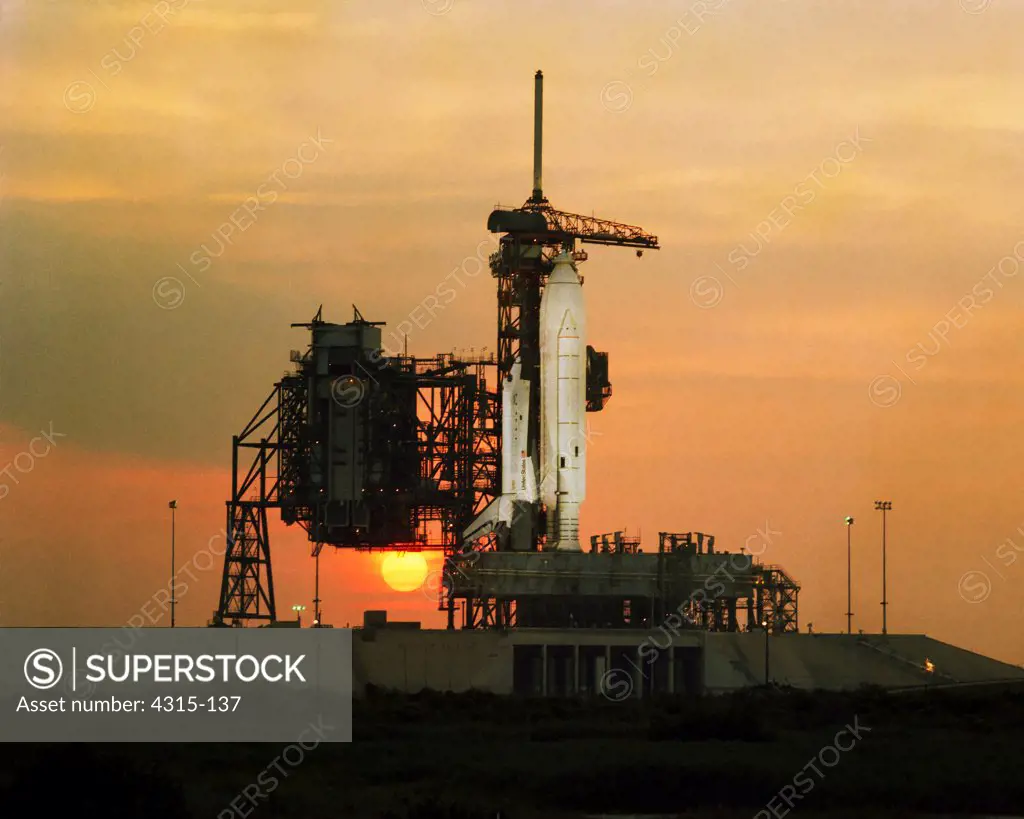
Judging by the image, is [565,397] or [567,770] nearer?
[567,770]

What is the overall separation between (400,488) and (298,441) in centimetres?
642

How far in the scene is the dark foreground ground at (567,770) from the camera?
Result: 62125mm

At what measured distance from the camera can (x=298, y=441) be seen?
133625mm

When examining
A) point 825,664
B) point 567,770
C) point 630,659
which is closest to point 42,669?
point 567,770

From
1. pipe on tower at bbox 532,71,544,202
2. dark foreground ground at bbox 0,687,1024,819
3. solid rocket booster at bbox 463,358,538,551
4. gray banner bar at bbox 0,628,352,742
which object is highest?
pipe on tower at bbox 532,71,544,202

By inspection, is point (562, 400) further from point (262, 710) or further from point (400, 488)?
point (262, 710)

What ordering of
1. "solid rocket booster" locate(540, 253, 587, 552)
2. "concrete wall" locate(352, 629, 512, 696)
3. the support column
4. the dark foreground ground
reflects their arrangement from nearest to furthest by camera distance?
the dark foreground ground < "concrete wall" locate(352, 629, 512, 696) < the support column < "solid rocket booster" locate(540, 253, 587, 552)

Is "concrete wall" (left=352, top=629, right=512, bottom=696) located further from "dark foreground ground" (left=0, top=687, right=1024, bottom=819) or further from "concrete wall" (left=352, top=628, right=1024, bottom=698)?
"dark foreground ground" (left=0, top=687, right=1024, bottom=819)

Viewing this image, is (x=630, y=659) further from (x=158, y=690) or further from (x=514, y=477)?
(x=158, y=690)

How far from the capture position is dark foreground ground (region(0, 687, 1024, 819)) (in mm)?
62125

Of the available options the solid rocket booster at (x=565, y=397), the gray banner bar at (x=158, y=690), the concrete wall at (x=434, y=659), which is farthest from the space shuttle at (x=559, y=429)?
the gray banner bar at (x=158, y=690)

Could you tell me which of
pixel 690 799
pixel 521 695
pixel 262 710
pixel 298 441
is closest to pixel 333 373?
pixel 298 441

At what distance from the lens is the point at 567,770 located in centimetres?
7312

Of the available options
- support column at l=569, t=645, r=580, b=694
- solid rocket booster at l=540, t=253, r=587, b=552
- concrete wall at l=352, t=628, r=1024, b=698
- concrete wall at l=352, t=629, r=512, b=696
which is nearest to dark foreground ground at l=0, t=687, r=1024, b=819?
concrete wall at l=352, t=629, r=512, b=696
